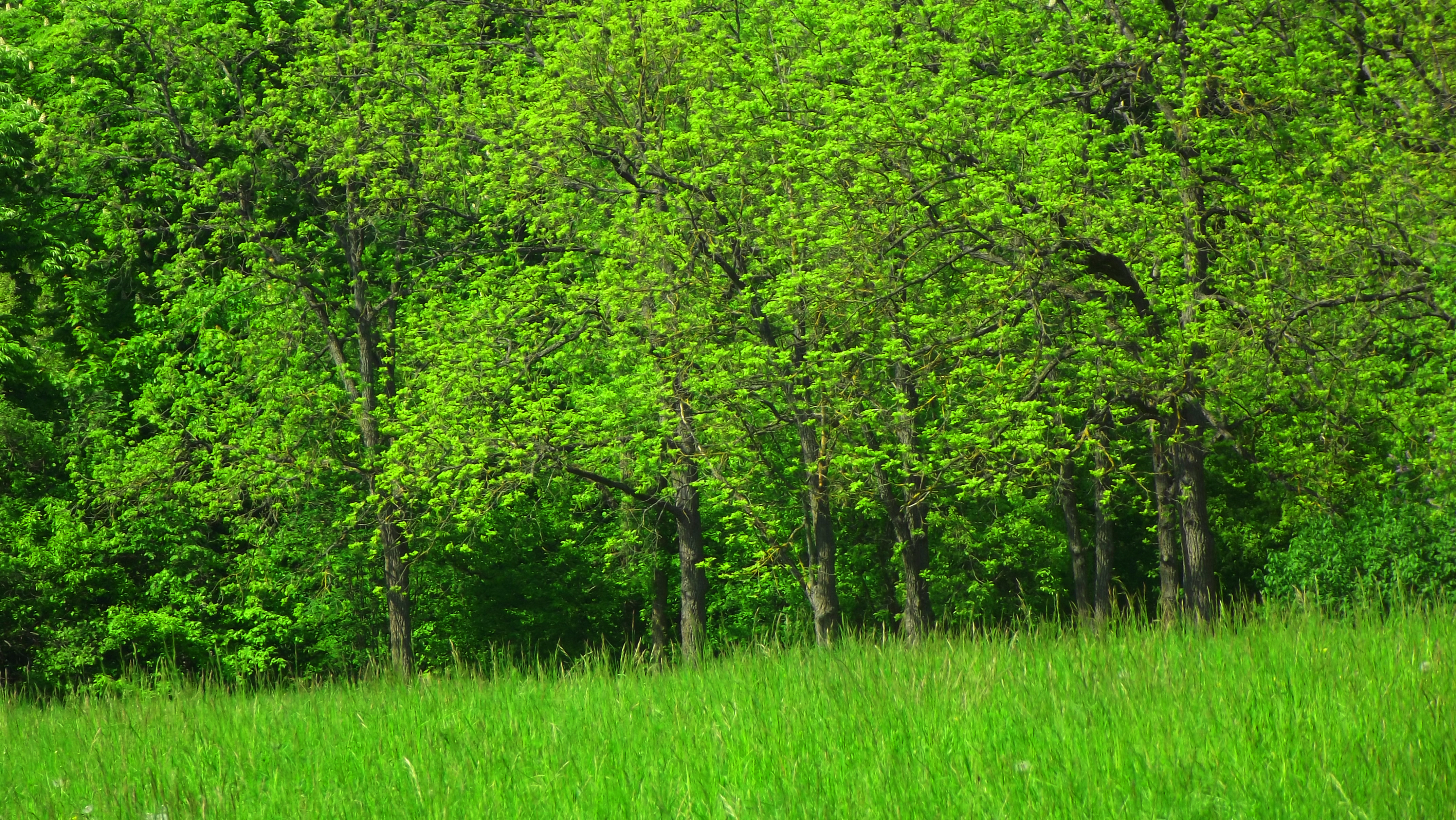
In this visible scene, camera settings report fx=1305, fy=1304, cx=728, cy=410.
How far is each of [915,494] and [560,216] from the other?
7255 mm

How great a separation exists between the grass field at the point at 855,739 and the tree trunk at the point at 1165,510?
10215 millimetres

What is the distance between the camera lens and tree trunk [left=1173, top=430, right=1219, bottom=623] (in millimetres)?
16953

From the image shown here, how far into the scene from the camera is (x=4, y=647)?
88.5ft

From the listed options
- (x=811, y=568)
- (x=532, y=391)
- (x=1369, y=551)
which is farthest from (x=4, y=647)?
(x=1369, y=551)

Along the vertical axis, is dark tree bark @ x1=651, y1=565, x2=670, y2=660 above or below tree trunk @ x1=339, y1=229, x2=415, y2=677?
below

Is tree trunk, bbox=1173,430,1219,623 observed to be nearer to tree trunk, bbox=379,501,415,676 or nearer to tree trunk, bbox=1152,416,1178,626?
tree trunk, bbox=1152,416,1178,626

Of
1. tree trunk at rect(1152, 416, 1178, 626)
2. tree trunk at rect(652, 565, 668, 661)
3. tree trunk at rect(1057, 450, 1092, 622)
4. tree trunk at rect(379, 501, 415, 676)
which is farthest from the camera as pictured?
tree trunk at rect(652, 565, 668, 661)

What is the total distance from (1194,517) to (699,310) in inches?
285

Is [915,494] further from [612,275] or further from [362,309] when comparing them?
[362,309]

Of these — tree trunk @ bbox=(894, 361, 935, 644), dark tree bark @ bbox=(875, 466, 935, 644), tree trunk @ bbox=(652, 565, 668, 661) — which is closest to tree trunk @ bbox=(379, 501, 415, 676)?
tree trunk @ bbox=(652, 565, 668, 661)

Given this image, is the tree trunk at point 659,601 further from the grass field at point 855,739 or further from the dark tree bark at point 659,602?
the grass field at point 855,739

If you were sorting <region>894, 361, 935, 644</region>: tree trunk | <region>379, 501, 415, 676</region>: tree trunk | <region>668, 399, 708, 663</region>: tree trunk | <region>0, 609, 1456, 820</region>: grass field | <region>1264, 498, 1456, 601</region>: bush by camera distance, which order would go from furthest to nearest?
<region>379, 501, 415, 676</region>: tree trunk
<region>668, 399, 708, 663</region>: tree trunk
<region>894, 361, 935, 644</region>: tree trunk
<region>1264, 498, 1456, 601</region>: bush
<region>0, 609, 1456, 820</region>: grass field

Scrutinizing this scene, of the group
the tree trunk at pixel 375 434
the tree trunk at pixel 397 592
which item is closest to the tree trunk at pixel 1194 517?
the tree trunk at pixel 375 434

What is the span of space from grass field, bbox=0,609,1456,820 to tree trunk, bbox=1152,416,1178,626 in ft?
33.5
